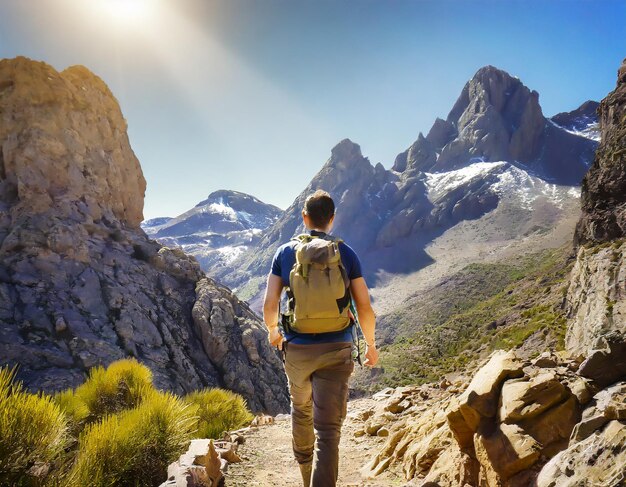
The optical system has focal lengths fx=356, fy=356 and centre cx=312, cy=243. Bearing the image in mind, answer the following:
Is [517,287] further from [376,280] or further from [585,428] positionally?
[585,428]

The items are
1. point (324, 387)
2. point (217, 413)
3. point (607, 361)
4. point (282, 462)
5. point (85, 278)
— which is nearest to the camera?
point (607, 361)

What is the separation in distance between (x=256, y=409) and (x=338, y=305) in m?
25.1

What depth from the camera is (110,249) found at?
31.4 metres

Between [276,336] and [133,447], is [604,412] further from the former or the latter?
[133,447]

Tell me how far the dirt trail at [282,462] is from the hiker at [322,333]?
1995mm

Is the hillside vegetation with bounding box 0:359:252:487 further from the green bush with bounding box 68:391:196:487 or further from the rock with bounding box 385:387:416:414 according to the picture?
the rock with bounding box 385:387:416:414

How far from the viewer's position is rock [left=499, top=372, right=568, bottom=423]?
3143 mm

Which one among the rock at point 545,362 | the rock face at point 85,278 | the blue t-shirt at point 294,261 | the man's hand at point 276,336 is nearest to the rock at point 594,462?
the blue t-shirt at point 294,261

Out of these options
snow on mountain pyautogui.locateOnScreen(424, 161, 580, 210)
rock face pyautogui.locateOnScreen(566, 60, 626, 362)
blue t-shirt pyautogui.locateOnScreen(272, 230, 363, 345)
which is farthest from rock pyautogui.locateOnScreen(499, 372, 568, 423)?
snow on mountain pyautogui.locateOnScreen(424, 161, 580, 210)

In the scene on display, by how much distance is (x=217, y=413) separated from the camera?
9547 millimetres

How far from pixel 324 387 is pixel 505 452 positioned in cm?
163

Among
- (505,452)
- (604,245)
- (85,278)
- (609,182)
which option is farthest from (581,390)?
(609,182)

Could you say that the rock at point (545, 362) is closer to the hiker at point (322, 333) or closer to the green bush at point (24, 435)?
the hiker at point (322, 333)

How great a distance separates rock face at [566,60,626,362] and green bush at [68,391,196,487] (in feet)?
60.5
